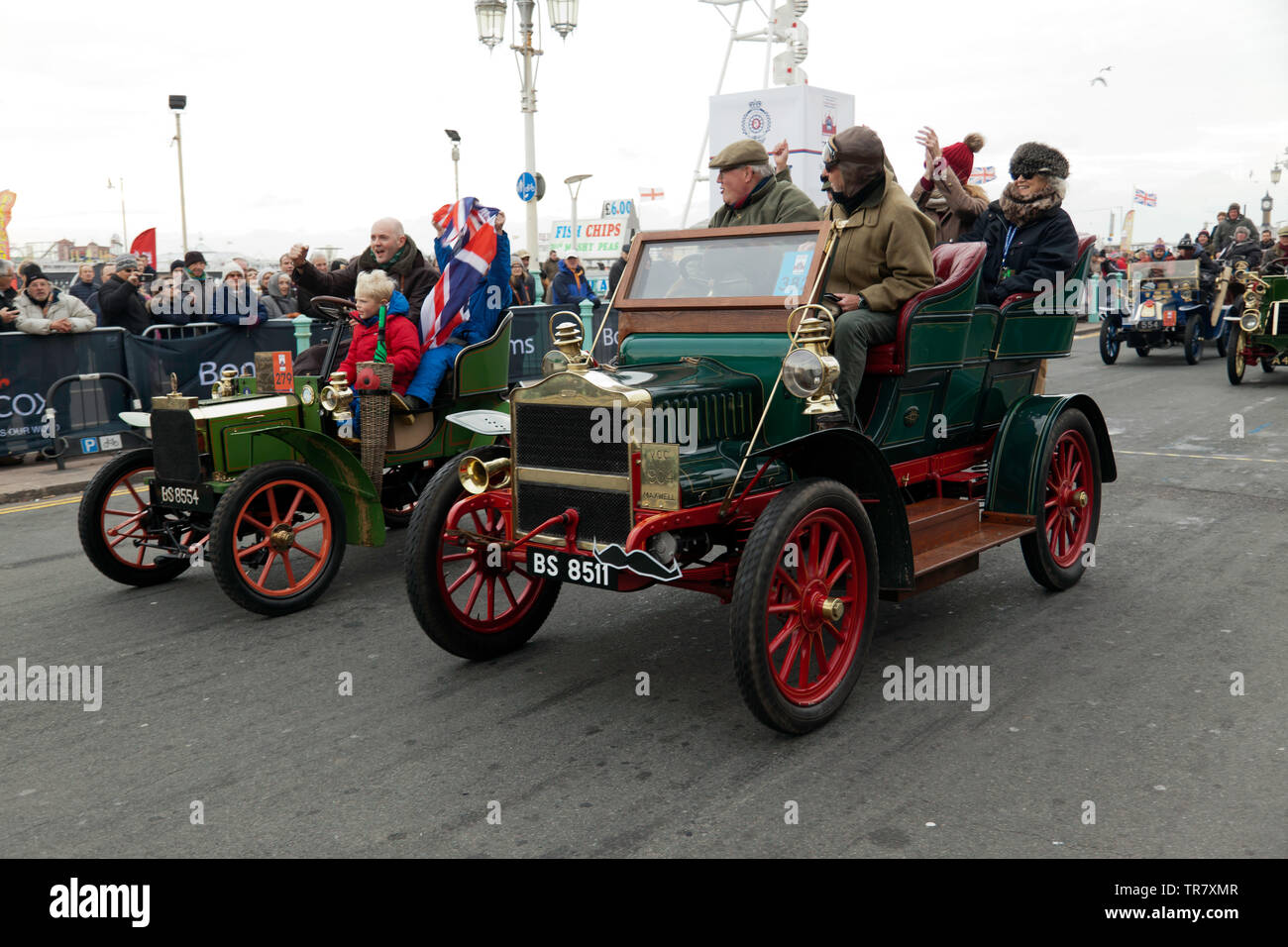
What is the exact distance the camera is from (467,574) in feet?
15.7

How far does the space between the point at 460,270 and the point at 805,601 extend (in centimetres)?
369

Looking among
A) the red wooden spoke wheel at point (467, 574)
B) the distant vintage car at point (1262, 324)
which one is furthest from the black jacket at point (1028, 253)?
the distant vintage car at point (1262, 324)

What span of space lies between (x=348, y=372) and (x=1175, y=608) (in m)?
4.56

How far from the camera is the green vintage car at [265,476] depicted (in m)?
5.58

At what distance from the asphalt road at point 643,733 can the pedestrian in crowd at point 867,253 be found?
135 cm

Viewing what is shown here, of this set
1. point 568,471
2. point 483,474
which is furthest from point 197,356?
point 568,471

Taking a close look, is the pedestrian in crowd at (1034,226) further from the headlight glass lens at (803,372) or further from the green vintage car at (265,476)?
the green vintage car at (265,476)

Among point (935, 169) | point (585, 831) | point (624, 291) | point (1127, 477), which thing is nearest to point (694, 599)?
point (624, 291)

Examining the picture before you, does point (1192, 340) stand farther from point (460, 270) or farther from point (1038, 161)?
point (460, 270)

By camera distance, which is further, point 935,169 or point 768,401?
point 935,169

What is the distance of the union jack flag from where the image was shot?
6.72 meters

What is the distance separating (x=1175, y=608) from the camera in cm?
532
